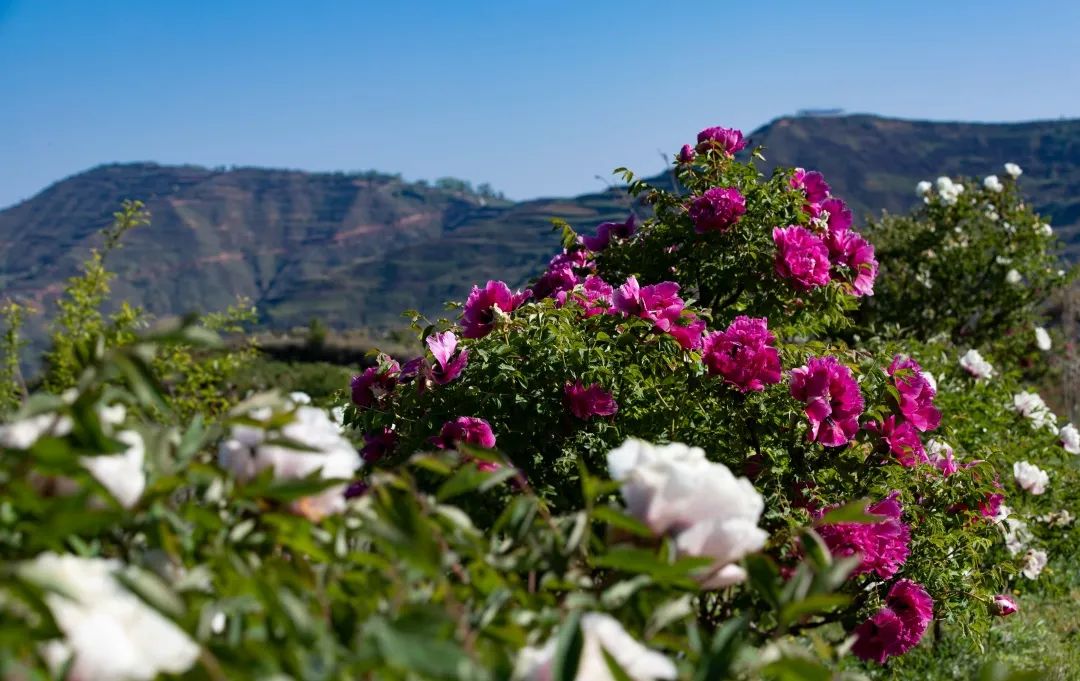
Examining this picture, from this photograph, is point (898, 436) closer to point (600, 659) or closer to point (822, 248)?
point (822, 248)

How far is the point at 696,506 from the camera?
3.27 ft

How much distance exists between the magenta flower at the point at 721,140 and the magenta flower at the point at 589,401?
4.40ft

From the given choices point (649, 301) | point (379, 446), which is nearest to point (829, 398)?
point (649, 301)

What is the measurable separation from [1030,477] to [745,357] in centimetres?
240

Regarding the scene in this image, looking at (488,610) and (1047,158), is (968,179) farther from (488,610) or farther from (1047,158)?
(1047,158)

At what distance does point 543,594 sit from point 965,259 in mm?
7256

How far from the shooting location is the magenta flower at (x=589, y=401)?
7.29 ft

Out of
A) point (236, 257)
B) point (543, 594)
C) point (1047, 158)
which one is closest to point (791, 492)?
point (543, 594)

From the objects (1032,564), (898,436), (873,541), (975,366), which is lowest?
(1032,564)

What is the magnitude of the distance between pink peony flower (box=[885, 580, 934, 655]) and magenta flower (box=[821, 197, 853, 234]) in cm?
116

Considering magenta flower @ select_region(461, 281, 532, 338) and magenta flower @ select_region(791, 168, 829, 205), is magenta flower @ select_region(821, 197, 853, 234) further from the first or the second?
magenta flower @ select_region(461, 281, 532, 338)

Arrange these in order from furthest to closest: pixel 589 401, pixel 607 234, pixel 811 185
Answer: pixel 607 234
pixel 811 185
pixel 589 401

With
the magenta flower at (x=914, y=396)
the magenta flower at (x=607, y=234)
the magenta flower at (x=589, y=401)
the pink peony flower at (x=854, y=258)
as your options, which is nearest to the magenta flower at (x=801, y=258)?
the pink peony flower at (x=854, y=258)

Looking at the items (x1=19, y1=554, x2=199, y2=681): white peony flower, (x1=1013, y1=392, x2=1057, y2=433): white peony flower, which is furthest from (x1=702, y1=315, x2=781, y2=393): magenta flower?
(x1=1013, y1=392, x2=1057, y2=433): white peony flower
